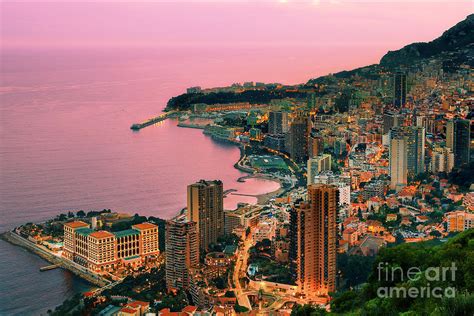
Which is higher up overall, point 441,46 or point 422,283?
point 441,46

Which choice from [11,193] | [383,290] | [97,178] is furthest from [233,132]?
[383,290]

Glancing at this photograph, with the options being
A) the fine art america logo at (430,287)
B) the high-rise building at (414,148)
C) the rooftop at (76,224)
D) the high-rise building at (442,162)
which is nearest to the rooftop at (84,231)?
the rooftop at (76,224)

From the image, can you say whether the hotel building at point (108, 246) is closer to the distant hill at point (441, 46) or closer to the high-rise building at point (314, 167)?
the high-rise building at point (314, 167)

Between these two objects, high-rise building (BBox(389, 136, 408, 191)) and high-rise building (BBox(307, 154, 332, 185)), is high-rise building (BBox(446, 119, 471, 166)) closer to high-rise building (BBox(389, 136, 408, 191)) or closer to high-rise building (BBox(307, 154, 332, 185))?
high-rise building (BBox(389, 136, 408, 191))

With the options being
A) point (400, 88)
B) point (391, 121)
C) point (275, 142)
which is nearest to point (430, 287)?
point (391, 121)

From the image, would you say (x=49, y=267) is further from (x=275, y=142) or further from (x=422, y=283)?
(x=275, y=142)
